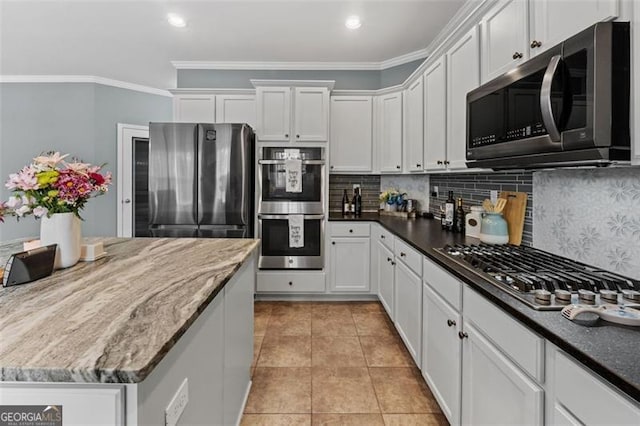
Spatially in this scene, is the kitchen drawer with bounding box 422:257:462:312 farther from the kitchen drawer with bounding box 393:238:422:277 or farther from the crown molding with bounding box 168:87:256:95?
the crown molding with bounding box 168:87:256:95

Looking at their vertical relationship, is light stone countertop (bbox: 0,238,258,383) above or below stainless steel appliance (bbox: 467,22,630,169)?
below

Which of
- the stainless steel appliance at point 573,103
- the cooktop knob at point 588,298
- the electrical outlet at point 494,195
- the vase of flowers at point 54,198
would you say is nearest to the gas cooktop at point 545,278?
the cooktop knob at point 588,298

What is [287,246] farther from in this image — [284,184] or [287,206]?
[284,184]

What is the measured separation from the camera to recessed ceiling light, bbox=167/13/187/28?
10.3 feet

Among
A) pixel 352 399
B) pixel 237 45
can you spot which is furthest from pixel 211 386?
pixel 237 45

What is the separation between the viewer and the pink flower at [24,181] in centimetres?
136

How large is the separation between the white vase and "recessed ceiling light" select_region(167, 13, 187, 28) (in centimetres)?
241

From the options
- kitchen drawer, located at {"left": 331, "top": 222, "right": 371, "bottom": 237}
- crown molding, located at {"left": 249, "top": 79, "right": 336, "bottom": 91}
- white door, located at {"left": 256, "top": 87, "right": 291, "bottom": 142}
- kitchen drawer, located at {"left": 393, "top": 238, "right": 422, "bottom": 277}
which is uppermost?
crown molding, located at {"left": 249, "top": 79, "right": 336, "bottom": 91}

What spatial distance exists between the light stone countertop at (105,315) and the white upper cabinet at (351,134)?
2496 millimetres

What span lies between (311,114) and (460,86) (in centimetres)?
174

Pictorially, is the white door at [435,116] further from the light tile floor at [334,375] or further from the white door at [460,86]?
the light tile floor at [334,375]

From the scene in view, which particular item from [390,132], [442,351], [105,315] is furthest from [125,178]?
[442,351]

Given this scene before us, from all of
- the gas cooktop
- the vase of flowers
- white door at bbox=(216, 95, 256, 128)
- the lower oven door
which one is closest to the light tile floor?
the lower oven door

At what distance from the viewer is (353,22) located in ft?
10.3
